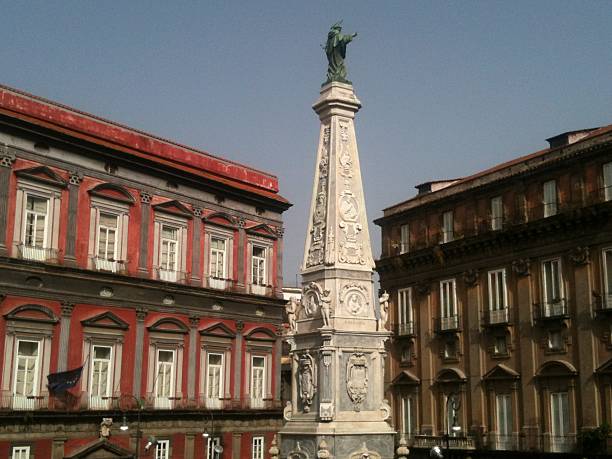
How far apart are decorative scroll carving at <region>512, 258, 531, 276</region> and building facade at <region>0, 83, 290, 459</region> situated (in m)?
10.7

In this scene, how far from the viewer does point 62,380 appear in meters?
29.9

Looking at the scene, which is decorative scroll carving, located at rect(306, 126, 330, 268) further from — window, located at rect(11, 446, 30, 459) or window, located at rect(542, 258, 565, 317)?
window, located at rect(542, 258, 565, 317)

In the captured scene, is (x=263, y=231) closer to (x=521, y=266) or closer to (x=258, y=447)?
(x=258, y=447)

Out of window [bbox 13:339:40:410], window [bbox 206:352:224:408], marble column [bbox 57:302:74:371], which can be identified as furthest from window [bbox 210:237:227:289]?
window [bbox 13:339:40:410]

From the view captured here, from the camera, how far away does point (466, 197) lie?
131 ft

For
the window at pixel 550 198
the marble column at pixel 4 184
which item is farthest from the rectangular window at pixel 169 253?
the window at pixel 550 198

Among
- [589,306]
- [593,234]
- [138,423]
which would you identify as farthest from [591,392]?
[138,423]

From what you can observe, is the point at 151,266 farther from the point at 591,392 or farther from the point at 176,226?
the point at 591,392

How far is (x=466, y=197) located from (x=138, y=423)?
1802cm

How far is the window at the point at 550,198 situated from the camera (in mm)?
35531

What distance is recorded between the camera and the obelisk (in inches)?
754

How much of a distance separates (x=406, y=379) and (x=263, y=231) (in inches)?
392

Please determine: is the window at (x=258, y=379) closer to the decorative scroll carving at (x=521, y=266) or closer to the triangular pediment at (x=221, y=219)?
the triangular pediment at (x=221, y=219)

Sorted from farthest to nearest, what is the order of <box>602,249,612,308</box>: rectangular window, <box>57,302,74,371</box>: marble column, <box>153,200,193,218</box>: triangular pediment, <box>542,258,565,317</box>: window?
1. <box>153,200,193,218</box>: triangular pediment
2. <box>542,258,565,317</box>: window
3. <box>602,249,612,308</box>: rectangular window
4. <box>57,302,74,371</box>: marble column
